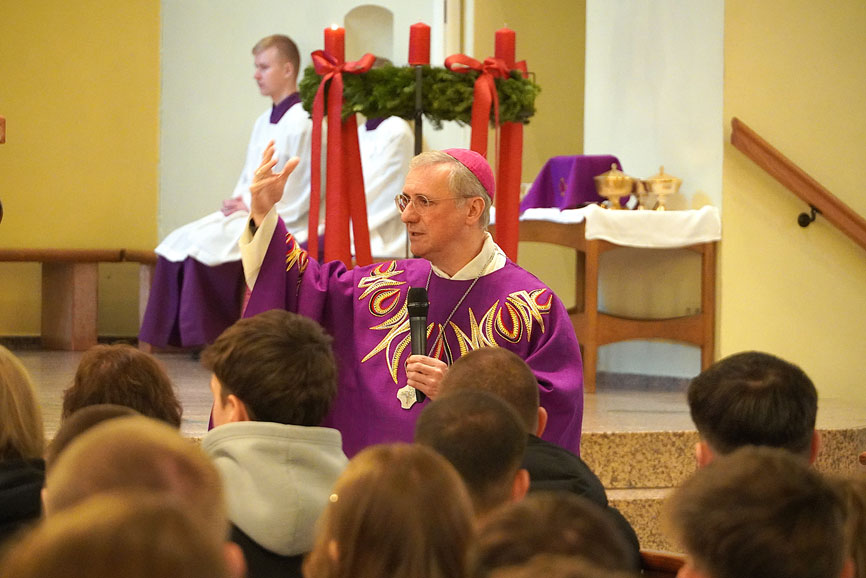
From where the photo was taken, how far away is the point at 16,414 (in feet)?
7.44

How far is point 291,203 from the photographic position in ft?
26.0

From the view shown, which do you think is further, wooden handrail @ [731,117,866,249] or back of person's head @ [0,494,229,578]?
wooden handrail @ [731,117,866,249]

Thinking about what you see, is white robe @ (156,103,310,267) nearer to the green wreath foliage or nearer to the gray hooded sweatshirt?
the green wreath foliage

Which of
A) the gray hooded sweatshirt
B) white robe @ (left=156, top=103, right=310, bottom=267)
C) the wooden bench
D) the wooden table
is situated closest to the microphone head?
the gray hooded sweatshirt

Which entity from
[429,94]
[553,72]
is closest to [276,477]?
[429,94]

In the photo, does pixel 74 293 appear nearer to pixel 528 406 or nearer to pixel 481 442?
pixel 528 406

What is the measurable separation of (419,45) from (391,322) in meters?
1.61

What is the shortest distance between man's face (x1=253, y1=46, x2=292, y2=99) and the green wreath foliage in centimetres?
314

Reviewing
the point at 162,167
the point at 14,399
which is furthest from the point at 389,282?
the point at 162,167

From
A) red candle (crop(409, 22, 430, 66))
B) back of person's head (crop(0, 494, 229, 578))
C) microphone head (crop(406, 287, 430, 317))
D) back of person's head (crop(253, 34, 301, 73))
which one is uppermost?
back of person's head (crop(253, 34, 301, 73))

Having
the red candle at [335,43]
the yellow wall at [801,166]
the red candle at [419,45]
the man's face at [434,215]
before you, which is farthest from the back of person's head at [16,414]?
the yellow wall at [801,166]

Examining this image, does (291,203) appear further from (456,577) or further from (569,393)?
(456,577)

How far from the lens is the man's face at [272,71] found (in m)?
8.09

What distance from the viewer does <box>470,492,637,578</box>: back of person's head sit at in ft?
4.29
